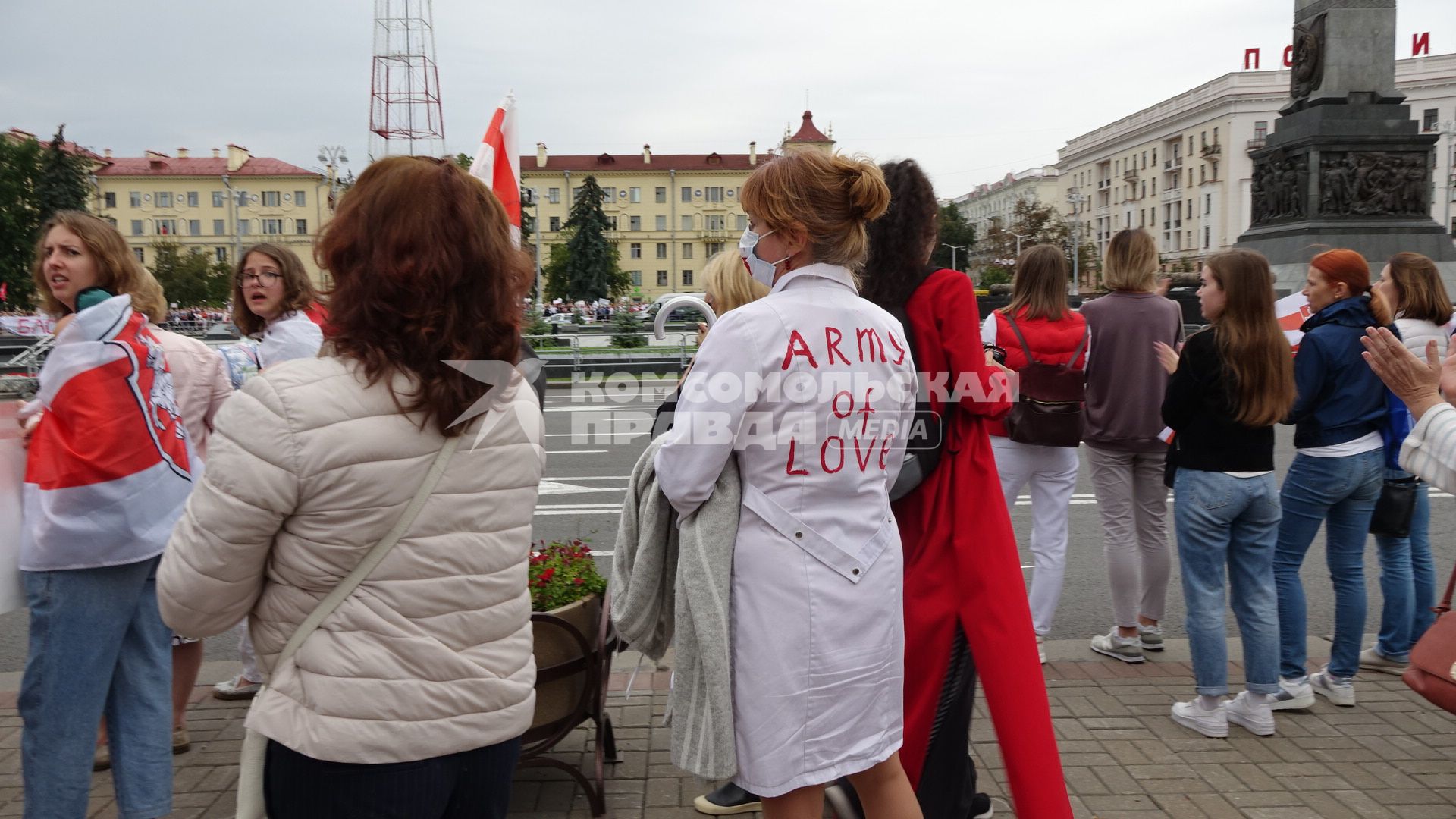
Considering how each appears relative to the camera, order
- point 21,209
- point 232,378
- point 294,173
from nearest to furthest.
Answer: point 232,378 → point 21,209 → point 294,173

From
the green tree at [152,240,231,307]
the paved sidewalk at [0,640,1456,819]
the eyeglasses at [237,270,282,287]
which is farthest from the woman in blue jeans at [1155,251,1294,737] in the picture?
the green tree at [152,240,231,307]

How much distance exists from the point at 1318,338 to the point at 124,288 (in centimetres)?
459

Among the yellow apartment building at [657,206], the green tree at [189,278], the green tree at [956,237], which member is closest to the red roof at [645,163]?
the yellow apartment building at [657,206]

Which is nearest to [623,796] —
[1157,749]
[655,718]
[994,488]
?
[655,718]

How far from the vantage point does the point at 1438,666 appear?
2.93 meters

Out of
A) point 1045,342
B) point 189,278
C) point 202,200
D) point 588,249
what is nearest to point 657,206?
point 588,249

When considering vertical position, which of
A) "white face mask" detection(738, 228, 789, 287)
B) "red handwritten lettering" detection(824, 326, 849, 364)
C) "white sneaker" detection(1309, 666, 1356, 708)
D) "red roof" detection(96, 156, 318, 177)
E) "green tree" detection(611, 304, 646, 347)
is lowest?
"white sneaker" detection(1309, 666, 1356, 708)

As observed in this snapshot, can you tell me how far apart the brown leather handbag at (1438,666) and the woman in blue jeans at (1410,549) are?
210 centimetres

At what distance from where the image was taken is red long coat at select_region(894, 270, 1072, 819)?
309cm

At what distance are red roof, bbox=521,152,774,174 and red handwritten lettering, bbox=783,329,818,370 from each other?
11065cm

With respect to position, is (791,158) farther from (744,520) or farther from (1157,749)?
(1157,749)

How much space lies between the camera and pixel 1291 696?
456 centimetres

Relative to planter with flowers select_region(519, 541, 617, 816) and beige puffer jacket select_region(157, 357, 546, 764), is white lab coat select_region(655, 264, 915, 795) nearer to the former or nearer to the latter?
beige puffer jacket select_region(157, 357, 546, 764)

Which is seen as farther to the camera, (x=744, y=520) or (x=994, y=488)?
(x=994, y=488)
